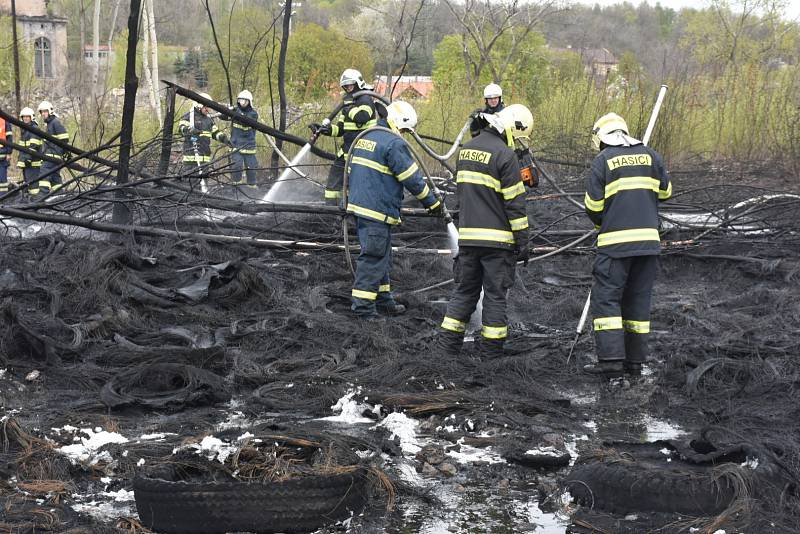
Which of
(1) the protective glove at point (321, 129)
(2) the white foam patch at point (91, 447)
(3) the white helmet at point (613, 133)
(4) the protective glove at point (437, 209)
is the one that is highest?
(3) the white helmet at point (613, 133)

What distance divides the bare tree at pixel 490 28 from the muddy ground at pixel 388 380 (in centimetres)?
2041

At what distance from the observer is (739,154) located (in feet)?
59.4

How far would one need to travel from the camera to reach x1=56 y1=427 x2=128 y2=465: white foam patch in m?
4.61

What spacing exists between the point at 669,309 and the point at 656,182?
7.43 feet

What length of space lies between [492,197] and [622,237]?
1.00m

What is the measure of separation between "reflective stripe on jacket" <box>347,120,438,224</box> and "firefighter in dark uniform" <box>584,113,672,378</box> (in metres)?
1.73

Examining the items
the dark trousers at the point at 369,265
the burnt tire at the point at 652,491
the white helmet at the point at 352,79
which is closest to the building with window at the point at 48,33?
the white helmet at the point at 352,79

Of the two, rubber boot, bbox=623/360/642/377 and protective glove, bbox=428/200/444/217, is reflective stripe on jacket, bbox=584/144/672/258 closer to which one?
rubber boot, bbox=623/360/642/377

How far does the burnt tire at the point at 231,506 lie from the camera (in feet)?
12.7

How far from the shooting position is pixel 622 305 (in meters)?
6.69

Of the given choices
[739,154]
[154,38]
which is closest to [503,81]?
[154,38]

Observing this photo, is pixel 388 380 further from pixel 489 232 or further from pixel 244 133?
pixel 244 133

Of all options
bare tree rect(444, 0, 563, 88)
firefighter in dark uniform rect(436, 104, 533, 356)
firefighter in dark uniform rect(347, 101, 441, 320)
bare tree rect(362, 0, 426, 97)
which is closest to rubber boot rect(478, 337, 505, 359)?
firefighter in dark uniform rect(436, 104, 533, 356)

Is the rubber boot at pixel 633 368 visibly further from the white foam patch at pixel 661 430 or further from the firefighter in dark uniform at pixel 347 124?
the firefighter in dark uniform at pixel 347 124
